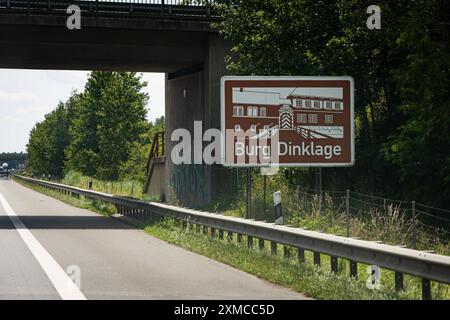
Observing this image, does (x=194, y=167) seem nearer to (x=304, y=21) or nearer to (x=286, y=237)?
(x=304, y=21)

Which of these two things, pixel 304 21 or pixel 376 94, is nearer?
pixel 304 21

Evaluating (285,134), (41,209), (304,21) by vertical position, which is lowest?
(41,209)

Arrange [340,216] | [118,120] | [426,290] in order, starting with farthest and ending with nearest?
[118,120], [340,216], [426,290]

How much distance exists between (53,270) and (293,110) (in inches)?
384

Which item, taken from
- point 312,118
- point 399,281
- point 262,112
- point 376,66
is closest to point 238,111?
point 262,112

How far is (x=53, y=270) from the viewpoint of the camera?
12.4m

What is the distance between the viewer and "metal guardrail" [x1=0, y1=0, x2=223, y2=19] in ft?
87.4

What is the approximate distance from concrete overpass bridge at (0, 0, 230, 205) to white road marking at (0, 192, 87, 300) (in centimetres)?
868

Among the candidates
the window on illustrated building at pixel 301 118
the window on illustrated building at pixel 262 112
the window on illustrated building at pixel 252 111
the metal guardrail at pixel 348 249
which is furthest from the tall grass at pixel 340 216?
the window on illustrated building at pixel 252 111

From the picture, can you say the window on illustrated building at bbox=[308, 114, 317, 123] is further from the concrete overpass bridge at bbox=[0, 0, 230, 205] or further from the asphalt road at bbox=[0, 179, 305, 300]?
the concrete overpass bridge at bbox=[0, 0, 230, 205]

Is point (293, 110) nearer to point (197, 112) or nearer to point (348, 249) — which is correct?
point (348, 249)

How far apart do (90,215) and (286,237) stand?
16363 mm

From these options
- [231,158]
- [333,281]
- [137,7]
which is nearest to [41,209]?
[137,7]

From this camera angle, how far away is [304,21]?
22031 millimetres
